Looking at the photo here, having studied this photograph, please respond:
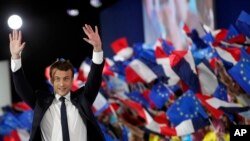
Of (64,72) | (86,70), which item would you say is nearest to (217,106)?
(64,72)

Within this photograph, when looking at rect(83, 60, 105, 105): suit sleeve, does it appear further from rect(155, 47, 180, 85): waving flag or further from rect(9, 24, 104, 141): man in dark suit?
rect(155, 47, 180, 85): waving flag

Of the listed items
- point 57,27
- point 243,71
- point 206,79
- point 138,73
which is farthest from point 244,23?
point 57,27

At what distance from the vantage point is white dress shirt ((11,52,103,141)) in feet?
7.59

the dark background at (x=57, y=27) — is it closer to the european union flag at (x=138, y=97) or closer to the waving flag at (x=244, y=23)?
the european union flag at (x=138, y=97)

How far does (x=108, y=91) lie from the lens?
4.64 metres

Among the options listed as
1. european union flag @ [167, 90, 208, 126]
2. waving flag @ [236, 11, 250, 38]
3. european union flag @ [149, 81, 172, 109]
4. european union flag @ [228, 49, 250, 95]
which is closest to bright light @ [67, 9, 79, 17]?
european union flag @ [149, 81, 172, 109]

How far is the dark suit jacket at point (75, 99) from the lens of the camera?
2322 mm

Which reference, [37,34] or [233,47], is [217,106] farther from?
[37,34]

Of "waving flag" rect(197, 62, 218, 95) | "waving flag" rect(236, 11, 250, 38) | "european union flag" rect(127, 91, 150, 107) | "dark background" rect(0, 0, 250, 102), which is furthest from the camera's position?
"dark background" rect(0, 0, 250, 102)

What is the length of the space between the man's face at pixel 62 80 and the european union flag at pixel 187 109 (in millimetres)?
1022

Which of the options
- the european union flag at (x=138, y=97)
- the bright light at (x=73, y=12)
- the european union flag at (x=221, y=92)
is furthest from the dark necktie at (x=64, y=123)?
the bright light at (x=73, y=12)

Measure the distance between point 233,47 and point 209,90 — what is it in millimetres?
258

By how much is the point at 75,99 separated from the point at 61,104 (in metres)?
0.06

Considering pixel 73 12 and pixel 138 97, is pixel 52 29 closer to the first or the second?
pixel 73 12
